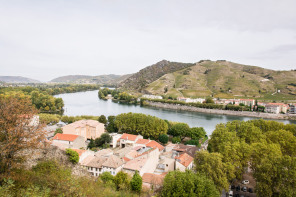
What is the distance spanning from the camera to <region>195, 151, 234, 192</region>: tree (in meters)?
14.2

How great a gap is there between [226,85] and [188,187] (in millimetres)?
107484

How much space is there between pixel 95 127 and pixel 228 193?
72.3 ft

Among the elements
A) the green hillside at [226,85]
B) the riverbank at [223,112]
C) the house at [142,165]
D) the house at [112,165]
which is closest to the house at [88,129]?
the house at [112,165]

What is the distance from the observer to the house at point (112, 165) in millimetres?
18578

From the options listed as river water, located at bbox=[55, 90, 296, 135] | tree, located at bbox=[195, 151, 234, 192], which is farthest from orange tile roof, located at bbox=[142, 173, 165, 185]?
river water, located at bbox=[55, 90, 296, 135]

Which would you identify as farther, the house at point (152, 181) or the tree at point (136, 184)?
the house at point (152, 181)

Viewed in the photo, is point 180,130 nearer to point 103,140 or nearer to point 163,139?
point 163,139

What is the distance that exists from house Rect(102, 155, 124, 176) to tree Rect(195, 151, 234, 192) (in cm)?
774

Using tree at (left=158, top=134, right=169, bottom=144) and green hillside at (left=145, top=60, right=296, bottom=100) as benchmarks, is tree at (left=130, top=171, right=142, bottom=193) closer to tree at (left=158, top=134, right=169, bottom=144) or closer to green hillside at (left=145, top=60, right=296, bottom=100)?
tree at (left=158, top=134, right=169, bottom=144)

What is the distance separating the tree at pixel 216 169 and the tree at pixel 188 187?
1943 mm

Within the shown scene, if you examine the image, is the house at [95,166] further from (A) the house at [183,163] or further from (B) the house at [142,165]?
(A) the house at [183,163]

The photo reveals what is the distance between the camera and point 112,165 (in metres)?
18.7

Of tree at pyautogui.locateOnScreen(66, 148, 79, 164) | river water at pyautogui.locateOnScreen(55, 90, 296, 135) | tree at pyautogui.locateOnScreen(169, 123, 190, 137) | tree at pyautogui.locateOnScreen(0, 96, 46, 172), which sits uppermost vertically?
tree at pyautogui.locateOnScreen(0, 96, 46, 172)

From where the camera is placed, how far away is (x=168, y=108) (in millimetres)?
80812
